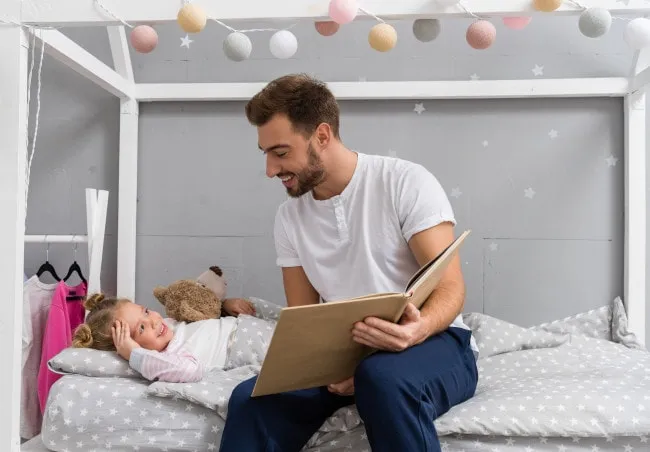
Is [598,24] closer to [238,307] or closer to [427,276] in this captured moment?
[427,276]

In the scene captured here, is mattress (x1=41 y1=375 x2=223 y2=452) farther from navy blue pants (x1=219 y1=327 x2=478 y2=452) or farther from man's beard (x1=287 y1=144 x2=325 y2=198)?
man's beard (x1=287 y1=144 x2=325 y2=198)

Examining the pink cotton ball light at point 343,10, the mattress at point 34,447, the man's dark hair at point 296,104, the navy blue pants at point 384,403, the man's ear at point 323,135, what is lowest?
the mattress at point 34,447

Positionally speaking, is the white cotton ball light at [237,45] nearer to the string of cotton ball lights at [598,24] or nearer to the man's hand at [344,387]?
the string of cotton ball lights at [598,24]

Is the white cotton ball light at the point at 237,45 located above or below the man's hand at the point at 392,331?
above

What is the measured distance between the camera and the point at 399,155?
2.06 meters

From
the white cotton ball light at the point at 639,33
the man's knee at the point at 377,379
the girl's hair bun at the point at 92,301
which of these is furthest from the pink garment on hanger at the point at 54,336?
the white cotton ball light at the point at 639,33

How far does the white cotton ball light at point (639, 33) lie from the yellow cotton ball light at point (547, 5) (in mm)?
154

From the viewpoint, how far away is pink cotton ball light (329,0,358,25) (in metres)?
1.23

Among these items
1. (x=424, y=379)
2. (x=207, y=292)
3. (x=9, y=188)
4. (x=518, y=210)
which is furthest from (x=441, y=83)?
(x=9, y=188)

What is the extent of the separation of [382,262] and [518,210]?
0.81 m

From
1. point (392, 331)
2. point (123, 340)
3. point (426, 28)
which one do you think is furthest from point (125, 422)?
point (426, 28)

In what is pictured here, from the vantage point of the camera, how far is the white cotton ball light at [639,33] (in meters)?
1.22

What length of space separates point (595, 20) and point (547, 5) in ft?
0.30

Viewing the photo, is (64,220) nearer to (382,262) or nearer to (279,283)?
(279,283)
